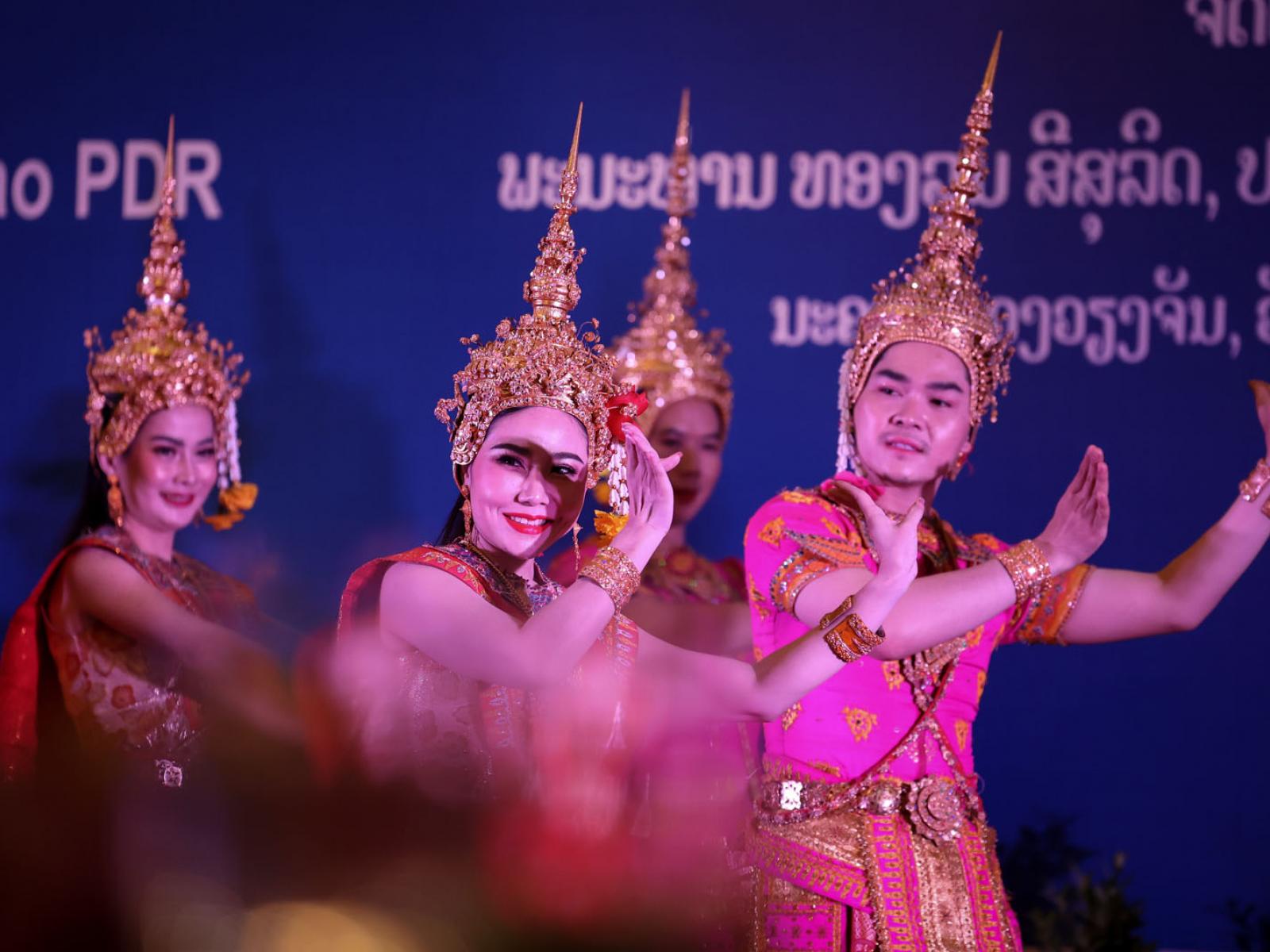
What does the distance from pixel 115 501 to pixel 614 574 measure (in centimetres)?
204

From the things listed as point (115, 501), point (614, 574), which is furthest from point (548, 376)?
point (115, 501)

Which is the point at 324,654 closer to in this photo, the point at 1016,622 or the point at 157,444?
the point at 157,444

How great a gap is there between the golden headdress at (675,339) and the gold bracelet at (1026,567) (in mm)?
1521

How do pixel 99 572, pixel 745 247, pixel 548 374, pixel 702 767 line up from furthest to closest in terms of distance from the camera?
pixel 745 247 < pixel 99 572 < pixel 702 767 < pixel 548 374

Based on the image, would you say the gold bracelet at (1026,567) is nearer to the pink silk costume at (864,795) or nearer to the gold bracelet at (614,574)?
the pink silk costume at (864,795)

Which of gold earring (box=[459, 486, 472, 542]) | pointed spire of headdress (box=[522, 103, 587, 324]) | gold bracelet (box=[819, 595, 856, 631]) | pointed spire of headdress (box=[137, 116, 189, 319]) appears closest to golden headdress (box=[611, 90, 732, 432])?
pointed spire of headdress (box=[137, 116, 189, 319])

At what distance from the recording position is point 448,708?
2375 millimetres

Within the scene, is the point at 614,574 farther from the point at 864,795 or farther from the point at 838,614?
the point at 864,795

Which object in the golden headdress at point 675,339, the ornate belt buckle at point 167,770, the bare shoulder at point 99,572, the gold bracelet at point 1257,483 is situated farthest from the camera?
the golden headdress at point 675,339

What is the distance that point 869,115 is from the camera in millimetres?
4359

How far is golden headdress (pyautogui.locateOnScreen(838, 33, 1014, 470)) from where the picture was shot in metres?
3.08

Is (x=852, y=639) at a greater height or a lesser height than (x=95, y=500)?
lesser

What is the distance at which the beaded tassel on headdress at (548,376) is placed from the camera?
2549mm

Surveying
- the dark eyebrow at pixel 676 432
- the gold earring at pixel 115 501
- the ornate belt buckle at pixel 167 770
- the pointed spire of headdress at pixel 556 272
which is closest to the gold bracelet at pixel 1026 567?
the pointed spire of headdress at pixel 556 272
